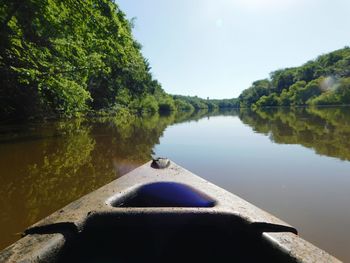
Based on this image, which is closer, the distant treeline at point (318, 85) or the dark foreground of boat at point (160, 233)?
the dark foreground of boat at point (160, 233)

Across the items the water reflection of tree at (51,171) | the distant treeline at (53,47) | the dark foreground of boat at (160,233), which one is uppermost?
the distant treeline at (53,47)

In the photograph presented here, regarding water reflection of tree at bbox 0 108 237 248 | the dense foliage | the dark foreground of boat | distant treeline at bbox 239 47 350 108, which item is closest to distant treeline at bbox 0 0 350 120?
the dense foliage

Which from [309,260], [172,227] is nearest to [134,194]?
[172,227]

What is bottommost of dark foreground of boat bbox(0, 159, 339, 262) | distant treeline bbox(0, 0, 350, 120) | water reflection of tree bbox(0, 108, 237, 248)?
water reflection of tree bbox(0, 108, 237, 248)

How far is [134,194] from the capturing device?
255 centimetres

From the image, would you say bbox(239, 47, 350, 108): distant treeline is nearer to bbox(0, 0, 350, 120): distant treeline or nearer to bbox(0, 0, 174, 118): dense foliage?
bbox(0, 0, 350, 120): distant treeline

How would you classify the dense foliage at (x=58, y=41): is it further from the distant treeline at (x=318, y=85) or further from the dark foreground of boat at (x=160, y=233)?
the distant treeline at (x=318, y=85)

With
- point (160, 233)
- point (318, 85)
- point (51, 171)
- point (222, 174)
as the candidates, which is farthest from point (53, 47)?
point (318, 85)

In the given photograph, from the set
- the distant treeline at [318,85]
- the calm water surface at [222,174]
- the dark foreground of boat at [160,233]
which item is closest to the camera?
the dark foreground of boat at [160,233]

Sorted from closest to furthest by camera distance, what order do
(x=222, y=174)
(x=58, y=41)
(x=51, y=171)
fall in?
(x=222, y=174)
(x=51, y=171)
(x=58, y=41)

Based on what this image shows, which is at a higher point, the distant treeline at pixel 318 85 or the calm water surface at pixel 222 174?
the distant treeline at pixel 318 85

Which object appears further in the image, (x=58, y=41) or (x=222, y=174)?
(x=58, y=41)

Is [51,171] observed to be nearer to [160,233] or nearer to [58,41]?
[160,233]

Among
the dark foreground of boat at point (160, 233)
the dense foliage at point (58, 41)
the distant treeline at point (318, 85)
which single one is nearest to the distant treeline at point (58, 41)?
the dense foliage at point (58, 41)
